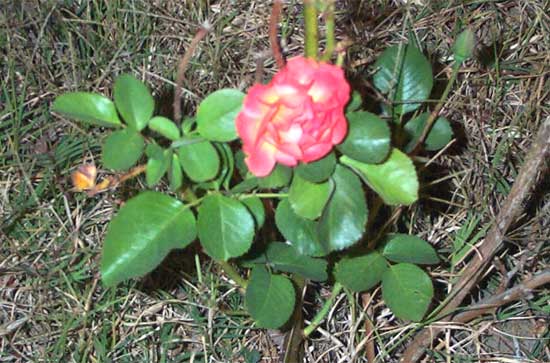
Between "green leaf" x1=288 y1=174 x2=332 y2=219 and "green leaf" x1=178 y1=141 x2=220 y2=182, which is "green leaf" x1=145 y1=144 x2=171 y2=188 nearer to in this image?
"green leaf" x1=178 y1=141 x2=220 y2=182

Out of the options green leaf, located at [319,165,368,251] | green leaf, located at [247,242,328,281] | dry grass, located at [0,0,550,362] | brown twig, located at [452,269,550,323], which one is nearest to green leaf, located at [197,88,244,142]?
green leaf, located at [319,165,368,251]

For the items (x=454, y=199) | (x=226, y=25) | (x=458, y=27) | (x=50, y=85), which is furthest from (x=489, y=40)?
(x=50, y=85)

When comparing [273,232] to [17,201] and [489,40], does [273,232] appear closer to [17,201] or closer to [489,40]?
[17,201]

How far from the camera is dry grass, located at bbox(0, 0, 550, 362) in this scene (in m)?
1.21

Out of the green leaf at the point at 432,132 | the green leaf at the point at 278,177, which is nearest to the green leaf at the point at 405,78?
the green leaf at the point at 432,132

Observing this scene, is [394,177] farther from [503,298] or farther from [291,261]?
[503,298]

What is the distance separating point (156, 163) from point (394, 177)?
0.70 feet

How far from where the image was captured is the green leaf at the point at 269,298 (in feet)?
3.22

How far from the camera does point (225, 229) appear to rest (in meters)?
0.85

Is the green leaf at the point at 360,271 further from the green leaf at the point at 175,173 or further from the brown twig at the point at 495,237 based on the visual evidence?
the green leaf at the point at 175,173

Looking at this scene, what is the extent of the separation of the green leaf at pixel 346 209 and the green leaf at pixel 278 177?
0.14ft

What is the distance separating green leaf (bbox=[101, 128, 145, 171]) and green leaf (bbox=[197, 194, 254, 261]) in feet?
0.29

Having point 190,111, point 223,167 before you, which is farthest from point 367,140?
point 190,111

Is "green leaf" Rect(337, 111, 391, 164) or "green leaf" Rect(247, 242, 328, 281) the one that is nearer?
"green leaf" Rect(337, 111, 391, 164)
